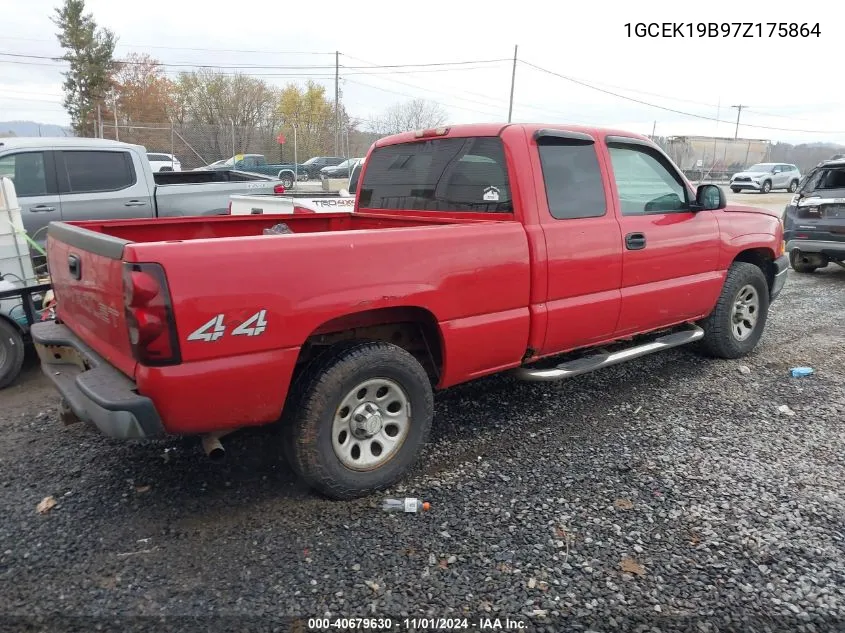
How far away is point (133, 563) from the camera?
2.70 meters

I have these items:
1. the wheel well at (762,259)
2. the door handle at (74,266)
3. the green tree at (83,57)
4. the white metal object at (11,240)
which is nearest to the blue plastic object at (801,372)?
the wheel well at (762,259)

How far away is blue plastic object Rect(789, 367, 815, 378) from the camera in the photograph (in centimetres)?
515

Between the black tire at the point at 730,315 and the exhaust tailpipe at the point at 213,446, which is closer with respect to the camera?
the exhaust tailpipe at the point at 213,446

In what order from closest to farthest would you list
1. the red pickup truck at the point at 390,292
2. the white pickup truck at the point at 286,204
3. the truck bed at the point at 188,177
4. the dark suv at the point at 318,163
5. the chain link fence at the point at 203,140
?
the red pickup truck at the point at 390,292 < the white pickup truck at the point at 286,204 < the truck bed at the point at 188,177 < the chain link fence at the point at 203,140 < the dark suv at the point at 318,163

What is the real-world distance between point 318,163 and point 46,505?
3032 centimetres

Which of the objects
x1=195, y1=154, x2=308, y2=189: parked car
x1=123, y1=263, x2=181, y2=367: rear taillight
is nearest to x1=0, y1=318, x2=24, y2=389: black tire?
x1=123, y1=263, x2=181, y2=367: rear taillight

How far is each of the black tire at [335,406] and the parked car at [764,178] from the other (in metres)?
36.5

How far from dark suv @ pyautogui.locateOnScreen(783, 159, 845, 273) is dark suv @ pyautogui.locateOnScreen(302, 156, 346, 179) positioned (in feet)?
79.3

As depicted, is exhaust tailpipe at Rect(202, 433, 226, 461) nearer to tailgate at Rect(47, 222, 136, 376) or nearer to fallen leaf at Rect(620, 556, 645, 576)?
tailgate at Rect(47, 222, 136, 376)

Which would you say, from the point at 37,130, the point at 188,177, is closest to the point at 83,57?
the point at 37,130

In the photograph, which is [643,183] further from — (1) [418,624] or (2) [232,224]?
(1) [418,624]

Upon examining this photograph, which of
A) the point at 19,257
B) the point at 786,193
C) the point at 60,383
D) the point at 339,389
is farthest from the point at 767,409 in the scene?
the point at 786,193

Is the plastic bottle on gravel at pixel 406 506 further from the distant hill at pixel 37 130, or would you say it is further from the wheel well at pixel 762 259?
the distant hill at pixel 37 130

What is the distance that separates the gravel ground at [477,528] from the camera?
2.46 meters
